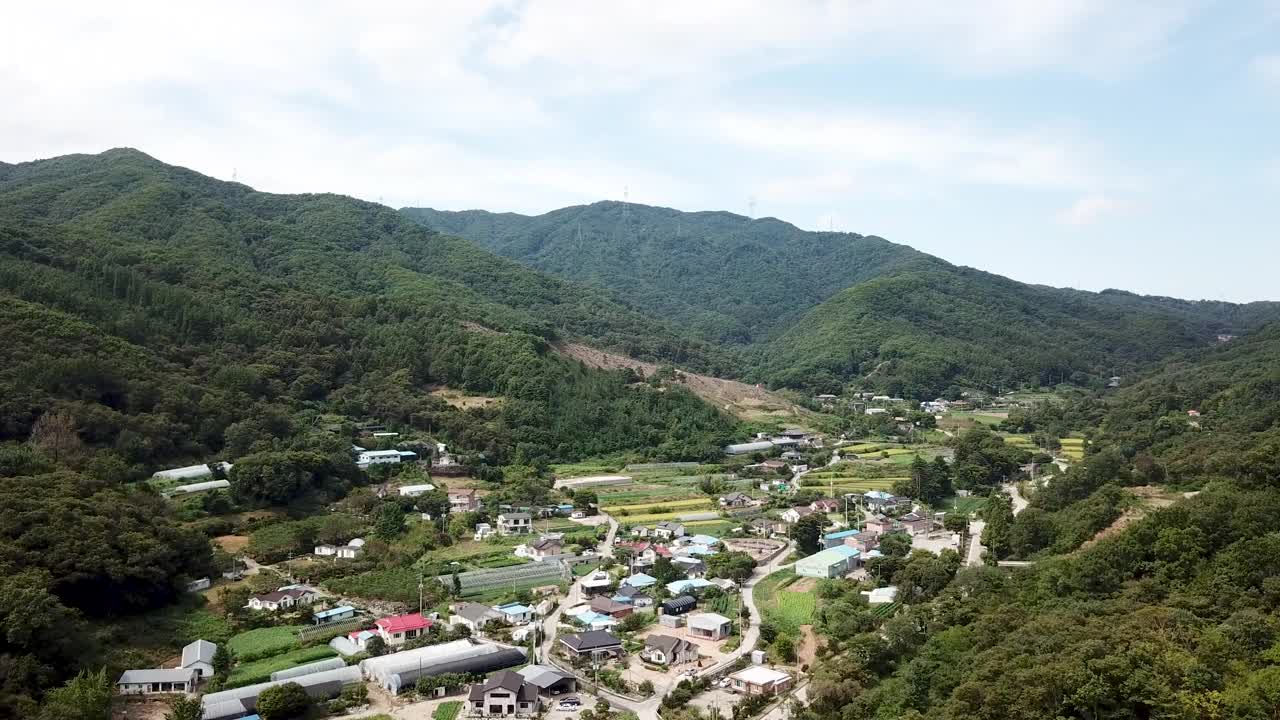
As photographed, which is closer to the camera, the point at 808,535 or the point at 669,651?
the point at 669,651

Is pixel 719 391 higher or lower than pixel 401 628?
higher

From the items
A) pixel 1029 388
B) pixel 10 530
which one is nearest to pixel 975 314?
pixel 1029 388

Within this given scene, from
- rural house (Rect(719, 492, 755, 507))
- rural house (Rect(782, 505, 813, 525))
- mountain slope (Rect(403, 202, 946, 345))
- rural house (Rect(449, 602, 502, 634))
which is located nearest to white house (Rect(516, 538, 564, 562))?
rural house (Rect(449, 602, 502, 634))

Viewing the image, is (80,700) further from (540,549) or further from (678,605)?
(540,549)

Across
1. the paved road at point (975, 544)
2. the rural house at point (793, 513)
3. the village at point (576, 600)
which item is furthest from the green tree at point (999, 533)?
the rural house at point (793, 513)

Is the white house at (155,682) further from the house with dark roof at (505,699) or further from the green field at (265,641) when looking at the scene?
the house with dark roof at (505,699)

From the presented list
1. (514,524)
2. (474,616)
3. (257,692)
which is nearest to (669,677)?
(474,616)

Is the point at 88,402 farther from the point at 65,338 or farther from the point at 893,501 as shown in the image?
the point at 893,501

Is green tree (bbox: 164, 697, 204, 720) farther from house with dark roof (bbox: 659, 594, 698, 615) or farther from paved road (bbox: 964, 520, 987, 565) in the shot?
paved road (bbox: 964, 520, 987, 565)
